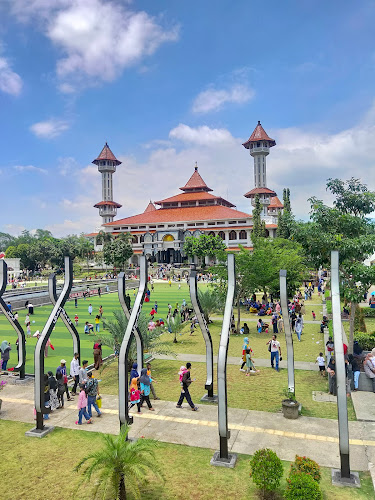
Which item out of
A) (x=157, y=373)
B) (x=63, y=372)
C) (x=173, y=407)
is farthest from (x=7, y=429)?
(x=157, y=373)

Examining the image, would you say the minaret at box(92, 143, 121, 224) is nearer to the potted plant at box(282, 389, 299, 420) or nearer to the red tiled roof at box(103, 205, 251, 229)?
the red tiled roof at box(103, 205, 251, 229)

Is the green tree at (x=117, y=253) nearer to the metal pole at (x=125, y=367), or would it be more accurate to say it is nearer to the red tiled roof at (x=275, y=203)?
the red tiled roof at (x=275, y=203)

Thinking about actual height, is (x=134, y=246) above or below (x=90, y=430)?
above

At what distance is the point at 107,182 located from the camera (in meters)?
104

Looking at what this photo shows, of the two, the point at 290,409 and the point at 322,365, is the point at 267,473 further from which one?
the point at 322,365

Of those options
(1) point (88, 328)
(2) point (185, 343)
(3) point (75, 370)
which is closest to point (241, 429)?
(3) point (75, 370)

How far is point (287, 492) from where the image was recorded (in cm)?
626

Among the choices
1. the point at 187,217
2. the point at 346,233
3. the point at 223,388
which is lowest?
the point at 223,388

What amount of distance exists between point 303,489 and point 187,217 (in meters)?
82.2

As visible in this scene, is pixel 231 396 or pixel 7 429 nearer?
pixel 7 429

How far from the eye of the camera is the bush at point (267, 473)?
21.5 ft

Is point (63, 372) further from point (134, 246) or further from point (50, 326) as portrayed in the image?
point (134, 246)

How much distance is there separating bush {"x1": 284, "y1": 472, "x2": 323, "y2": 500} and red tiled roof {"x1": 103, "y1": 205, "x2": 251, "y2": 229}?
3016 inches

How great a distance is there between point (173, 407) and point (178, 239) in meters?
73.2
